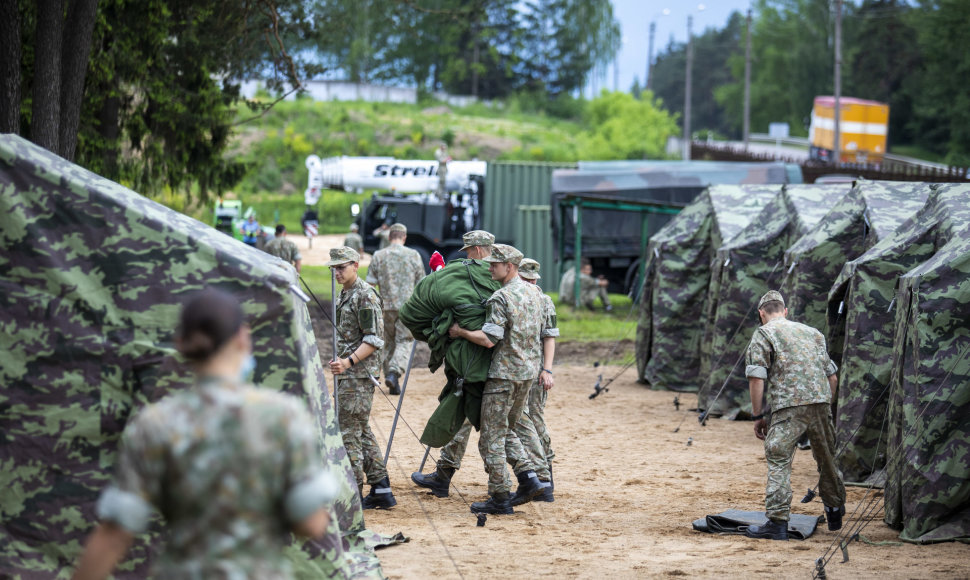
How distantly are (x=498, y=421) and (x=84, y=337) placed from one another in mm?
3389

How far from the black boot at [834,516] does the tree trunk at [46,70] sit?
8264 millimetres

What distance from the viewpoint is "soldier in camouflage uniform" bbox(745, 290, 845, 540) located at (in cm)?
771

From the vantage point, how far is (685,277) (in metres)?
15.6

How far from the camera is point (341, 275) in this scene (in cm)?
816

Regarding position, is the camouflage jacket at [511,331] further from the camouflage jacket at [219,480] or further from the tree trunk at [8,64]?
the tree trunk at [8,64]

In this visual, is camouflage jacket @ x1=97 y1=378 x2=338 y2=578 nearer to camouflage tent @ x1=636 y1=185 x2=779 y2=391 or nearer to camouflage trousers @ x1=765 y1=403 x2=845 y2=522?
camouflage trousers @ x1=765 y1=403 x2=845 y2=522

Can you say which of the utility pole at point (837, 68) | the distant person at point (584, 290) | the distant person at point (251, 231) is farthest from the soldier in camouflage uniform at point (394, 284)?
the utility pole at point (837, 68)

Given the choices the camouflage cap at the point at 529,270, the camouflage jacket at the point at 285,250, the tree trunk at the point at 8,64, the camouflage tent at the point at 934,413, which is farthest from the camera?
the camouflage jacket at the point at 285,250

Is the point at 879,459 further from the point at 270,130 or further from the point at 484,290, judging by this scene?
the point at 270,130

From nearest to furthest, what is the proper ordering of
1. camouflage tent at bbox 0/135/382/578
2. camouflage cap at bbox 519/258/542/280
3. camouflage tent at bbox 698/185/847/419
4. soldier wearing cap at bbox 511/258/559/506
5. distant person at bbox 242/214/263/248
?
camouflage tent at bbox 0/135/382/578, soldier wearing cap at bbox 511/258/559/506, camouflage cap at bbox 519/258/542/280, camouflage tent at bbox 698/185/847/419, distant person at bbox 242/214/263/248

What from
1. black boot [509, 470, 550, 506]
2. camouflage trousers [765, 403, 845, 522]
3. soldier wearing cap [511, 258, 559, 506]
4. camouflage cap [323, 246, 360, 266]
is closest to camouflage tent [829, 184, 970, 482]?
camouflage trousers [765, 403, 845, 522]

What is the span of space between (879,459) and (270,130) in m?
52.8

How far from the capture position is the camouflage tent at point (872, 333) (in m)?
9.43

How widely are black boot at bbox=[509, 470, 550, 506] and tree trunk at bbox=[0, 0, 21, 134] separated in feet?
20.8
